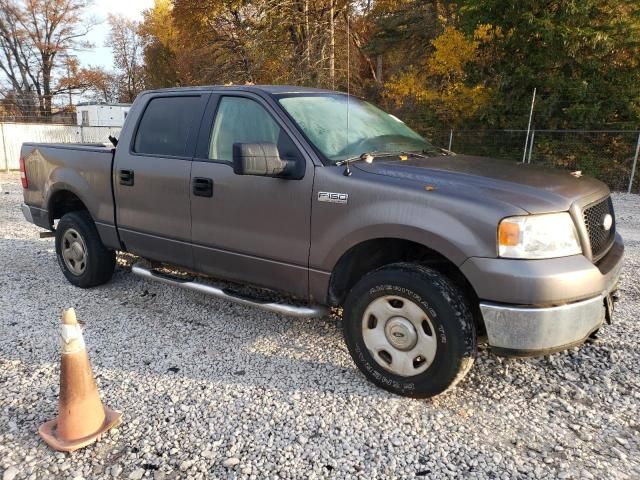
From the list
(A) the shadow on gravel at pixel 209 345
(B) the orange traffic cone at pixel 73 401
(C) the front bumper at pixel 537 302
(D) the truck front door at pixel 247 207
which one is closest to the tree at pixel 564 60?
(A) the shadow on gravel at pixel 209 345

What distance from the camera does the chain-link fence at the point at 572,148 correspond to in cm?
1480

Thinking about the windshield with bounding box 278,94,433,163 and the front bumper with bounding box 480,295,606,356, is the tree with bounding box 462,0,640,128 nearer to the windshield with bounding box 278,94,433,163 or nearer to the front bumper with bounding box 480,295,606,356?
the windshield with bounding box 278,94,433,163

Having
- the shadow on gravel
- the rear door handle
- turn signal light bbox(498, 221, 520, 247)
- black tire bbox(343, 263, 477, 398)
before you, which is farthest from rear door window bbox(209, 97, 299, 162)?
turn signal light bbox(498, 221, 520, 247)

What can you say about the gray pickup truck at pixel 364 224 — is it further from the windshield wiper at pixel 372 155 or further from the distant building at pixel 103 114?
the distant building at pixel 103 114

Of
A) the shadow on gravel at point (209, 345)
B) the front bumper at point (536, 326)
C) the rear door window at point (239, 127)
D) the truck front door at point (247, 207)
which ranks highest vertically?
the rear door window at point (239, 127)

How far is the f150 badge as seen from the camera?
10.8 ft

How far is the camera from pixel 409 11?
Result: 67.7 feet

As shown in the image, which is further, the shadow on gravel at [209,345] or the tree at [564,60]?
the tree at [564,60]

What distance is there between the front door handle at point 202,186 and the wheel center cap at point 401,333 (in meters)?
1.73

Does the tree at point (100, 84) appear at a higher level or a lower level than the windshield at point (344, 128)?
higher

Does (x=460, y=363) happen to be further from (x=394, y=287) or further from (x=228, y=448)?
(x=228, y=448)

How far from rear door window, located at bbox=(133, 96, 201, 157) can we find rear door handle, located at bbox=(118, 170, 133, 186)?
21 centimetres

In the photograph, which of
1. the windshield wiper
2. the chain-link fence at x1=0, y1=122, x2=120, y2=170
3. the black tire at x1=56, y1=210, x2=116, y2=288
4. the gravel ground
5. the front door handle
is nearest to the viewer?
the gravel ground

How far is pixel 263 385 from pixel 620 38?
15.8 meters
